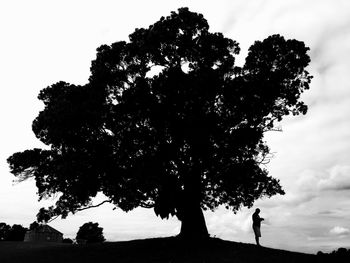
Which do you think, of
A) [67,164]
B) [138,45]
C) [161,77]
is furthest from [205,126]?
[67,164]

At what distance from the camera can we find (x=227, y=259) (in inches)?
829

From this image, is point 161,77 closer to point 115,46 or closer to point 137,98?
Result: point 137,98

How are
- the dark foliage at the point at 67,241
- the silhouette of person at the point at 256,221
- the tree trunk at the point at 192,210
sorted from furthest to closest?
the dark foliage at the point at 67,241
the tree trunk at the point at 192,210
the silhouette of person at the point at 256,221

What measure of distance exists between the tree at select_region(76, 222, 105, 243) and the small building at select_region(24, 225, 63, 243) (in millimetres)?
8415

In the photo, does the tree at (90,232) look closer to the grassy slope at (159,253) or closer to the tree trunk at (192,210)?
the grassy slope at (159,253)

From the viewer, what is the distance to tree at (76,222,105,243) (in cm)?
9675

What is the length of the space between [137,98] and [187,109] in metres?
3.31

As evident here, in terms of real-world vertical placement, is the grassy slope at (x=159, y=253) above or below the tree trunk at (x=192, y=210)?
below

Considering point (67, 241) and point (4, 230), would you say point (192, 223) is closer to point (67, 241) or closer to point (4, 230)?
point (67, 241)

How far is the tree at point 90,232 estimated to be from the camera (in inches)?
3809

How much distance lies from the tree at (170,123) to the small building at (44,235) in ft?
190

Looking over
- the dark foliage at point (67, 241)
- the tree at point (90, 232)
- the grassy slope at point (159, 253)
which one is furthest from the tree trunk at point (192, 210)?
the tree at point (90, 232)

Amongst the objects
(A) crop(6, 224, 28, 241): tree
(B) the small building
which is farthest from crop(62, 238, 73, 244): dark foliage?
(A) crop(6, 224, 28, 241): tree

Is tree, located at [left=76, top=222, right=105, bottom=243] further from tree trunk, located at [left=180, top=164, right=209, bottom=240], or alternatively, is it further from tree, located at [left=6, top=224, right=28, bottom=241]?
tree trunk, located at [left=180, top=164, right=209, bottom=240]
